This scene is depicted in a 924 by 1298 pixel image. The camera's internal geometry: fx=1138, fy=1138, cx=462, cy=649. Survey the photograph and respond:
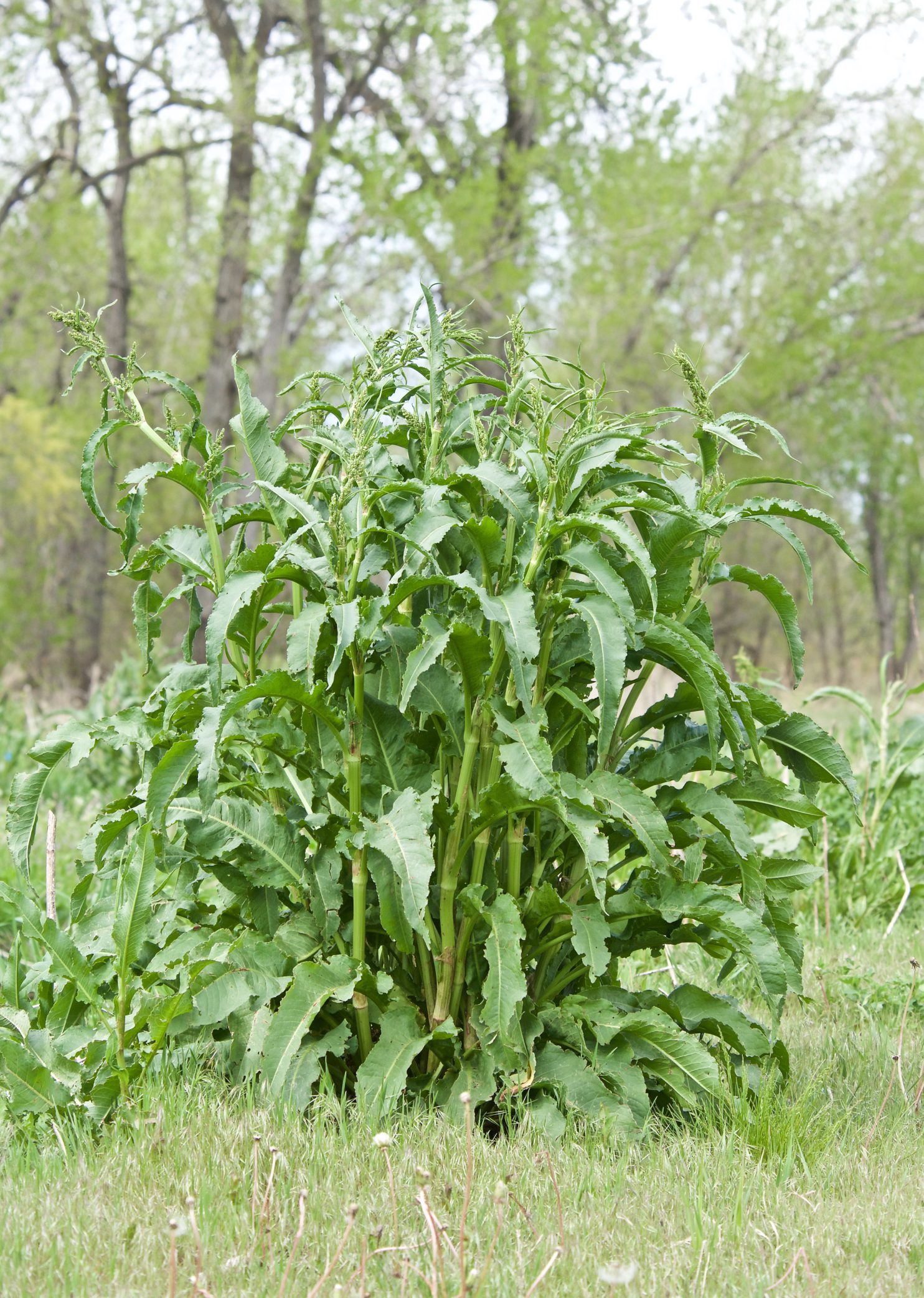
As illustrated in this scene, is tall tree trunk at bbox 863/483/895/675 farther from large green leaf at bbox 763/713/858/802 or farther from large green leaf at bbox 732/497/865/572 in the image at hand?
large green leaf at bbox 732/497/865/572

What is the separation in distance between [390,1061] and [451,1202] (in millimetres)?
386

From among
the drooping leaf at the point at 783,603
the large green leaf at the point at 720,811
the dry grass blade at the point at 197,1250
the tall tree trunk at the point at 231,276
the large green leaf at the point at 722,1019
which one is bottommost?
the dry grass blade at the point at 197,1250

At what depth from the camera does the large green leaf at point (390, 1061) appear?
2.44 meters

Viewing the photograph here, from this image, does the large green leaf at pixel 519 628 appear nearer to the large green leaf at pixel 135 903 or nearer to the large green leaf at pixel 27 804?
the large green leaf at pixel 135 903

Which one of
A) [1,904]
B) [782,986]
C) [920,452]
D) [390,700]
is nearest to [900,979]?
[782,986]

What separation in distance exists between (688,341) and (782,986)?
1942 centimetres

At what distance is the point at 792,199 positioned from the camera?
1950 centimetres

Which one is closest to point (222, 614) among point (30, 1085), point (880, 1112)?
point (30, 1085)

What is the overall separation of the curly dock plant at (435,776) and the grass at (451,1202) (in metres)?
0.11

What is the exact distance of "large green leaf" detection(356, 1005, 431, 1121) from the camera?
244 cm

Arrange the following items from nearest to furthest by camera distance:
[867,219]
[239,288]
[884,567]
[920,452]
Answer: [239,288] < [867,219] < [920,452] < [884,567]

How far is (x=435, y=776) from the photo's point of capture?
2.75 m

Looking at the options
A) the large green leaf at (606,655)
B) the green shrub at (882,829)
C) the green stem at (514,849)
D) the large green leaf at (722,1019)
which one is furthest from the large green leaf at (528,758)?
the green shrub at (882,829)

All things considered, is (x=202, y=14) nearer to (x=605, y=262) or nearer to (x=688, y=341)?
(x=605, y=262)
